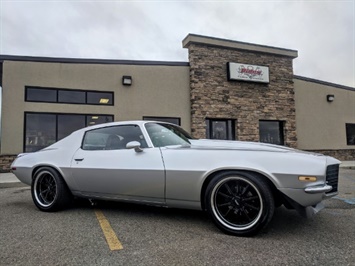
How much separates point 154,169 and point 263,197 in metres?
1.32

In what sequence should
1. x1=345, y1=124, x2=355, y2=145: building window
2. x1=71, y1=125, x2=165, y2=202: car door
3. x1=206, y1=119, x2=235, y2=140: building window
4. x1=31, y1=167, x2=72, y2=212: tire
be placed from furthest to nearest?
x1=345, y1=124, x2=355, y2=145: building window
x1=206, y1=119, x2=235, y2=140: building window
x1=31, y1=167, x2=72, y2=212: tire
x1=71, y1=125, x2=165, y2=202: car door

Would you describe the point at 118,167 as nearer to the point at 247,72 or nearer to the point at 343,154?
the point at 247,72

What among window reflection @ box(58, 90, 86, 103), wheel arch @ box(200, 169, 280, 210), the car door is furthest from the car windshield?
window reflection @ box(58, 90, 86, 103)

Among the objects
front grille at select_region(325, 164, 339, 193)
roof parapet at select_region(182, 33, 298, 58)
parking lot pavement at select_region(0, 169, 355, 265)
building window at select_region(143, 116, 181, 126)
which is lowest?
parking lot pavement at select_region(0, 169, 355, 265)

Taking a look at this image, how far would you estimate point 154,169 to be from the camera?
11.1 ft

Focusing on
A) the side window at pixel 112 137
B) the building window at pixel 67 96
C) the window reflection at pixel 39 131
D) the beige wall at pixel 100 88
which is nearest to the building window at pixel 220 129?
the beige wall at pixel 100 88

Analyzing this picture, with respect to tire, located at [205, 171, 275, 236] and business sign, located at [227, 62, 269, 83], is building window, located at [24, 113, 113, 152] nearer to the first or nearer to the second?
business sign, located at [227, 62, 269, 83]

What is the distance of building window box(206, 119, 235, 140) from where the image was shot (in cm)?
1276

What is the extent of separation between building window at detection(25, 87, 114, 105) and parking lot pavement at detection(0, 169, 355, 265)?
739 cm

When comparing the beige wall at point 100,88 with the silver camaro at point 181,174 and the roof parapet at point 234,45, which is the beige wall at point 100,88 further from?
the silver camaro at point 181,174

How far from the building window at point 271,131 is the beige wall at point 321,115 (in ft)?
3.32

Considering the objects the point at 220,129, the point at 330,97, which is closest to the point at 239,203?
the point at 220,129

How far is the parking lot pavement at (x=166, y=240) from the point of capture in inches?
91.9

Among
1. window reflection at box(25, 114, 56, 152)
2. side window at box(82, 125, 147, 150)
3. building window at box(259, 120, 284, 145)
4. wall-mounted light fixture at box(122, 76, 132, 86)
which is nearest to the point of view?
side window at box(82, 125, 147, 150)
